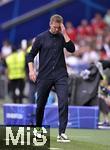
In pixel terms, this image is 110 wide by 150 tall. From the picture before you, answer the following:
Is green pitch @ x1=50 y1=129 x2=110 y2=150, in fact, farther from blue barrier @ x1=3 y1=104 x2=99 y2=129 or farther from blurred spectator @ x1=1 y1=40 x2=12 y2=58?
blurred spectator @ x1=1 y1=40 x2=12 y2=58

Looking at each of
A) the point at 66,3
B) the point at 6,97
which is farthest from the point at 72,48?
the point at 66,3

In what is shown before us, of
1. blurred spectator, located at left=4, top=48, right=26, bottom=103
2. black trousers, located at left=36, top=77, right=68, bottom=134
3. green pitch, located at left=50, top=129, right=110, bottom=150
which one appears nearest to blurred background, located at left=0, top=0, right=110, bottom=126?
blurred spectator, located at left=4, top=48, right=26, bottom=103

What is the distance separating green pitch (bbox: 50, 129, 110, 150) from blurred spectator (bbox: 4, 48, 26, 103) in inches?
245

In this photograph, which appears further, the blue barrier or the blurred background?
the blurred background

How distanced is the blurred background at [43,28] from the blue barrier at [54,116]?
15.5 ft

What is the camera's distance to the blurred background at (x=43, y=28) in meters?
22.0

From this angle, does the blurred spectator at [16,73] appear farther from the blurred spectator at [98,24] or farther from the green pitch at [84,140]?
the green pitch at [84,140]

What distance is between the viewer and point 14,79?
71.2 ft

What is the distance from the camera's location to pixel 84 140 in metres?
13.4

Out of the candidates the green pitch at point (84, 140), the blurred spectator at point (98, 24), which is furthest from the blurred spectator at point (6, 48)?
the green pitch at point (84, 140)

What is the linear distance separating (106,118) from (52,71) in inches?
167

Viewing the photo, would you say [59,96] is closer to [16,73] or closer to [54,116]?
[54,116]

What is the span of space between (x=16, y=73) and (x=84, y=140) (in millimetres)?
8367

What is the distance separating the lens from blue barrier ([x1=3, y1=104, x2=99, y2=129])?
15922mm
